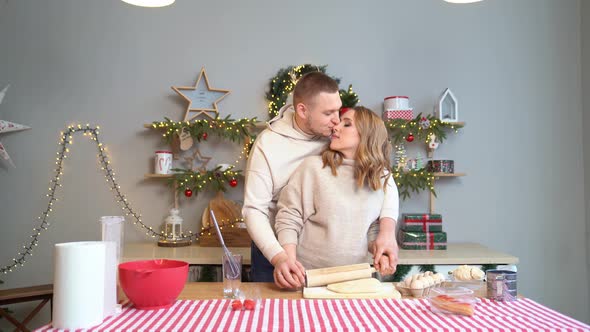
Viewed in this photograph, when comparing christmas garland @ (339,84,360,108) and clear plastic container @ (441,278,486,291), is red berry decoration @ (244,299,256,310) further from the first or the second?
christmas garland @ (339,84,360,108)

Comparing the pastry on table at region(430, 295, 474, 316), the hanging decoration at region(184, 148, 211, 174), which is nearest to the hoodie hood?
the pastry on table at region(430, 295, 474, 316)

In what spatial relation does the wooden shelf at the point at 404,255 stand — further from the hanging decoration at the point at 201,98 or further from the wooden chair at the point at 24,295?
the hanging decoration at the point at 201,98

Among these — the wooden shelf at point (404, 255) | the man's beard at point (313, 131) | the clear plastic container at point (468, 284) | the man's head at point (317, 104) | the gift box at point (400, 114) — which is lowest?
the wooden shelf at point (404, 255)

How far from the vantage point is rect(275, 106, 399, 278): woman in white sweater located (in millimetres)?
1851

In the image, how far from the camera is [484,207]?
3.40 metres

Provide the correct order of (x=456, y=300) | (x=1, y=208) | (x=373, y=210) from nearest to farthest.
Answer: (x=456, y=300) < (x=373, y=210) < (x=1, y=208)

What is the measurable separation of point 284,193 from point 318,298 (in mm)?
593

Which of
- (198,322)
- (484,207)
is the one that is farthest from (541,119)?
(198,322)

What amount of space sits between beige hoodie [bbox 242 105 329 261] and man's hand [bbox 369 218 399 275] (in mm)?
395

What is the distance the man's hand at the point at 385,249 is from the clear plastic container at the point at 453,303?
1.08ft

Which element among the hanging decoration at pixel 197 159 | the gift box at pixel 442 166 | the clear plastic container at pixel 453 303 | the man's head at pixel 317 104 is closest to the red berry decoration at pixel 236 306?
the clear plastic container at pixel 453 303

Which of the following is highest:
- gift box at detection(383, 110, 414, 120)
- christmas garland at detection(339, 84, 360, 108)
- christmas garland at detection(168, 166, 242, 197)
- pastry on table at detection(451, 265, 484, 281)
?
christmas garland at detection(339, 84, 360, 108)

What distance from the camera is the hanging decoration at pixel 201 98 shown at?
3.29 m

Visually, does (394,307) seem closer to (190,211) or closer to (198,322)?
(198,322)
